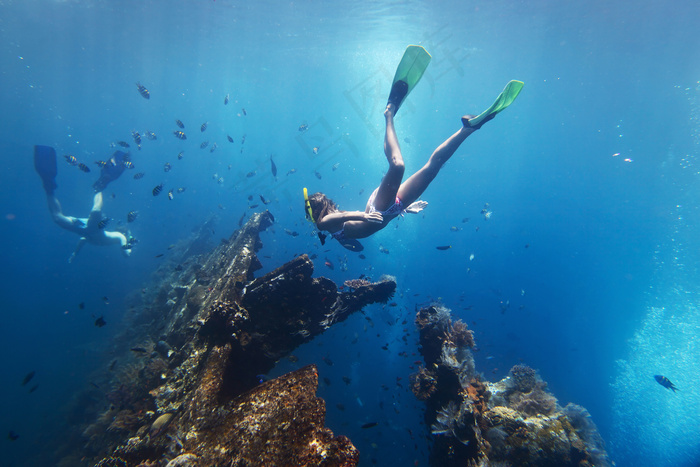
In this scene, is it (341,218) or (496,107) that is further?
(496,107)

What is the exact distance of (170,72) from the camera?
4703 centimetres

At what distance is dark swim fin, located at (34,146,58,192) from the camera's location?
576 inches

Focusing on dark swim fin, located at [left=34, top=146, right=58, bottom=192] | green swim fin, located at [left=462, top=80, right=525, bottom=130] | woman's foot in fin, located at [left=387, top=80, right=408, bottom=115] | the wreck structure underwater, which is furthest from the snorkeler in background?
green swim fin, located at [left=462, top=80, right=525, bottom=130]

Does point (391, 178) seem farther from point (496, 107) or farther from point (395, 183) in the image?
point (496, 107)

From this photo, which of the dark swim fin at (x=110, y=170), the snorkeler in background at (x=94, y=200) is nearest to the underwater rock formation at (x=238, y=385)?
the snorkeler in background at (x=94, y=200)

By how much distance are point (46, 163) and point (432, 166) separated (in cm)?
2159

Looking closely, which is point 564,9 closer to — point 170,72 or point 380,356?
point 380,356

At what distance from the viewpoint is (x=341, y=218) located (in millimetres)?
5145

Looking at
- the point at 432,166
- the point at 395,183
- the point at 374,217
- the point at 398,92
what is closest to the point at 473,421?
the point at 374,217

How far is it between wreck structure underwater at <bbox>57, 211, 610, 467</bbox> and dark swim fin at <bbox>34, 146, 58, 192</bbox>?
14.1 m

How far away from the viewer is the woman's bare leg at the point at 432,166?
550cm

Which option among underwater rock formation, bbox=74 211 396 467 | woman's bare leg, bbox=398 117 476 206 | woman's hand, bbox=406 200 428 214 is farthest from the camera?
woman's hand, bbox=406 200 428 214

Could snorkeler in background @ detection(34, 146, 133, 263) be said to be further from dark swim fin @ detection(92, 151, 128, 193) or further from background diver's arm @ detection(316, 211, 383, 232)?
background diver's arm @ detection(316, 211, 383, 232)

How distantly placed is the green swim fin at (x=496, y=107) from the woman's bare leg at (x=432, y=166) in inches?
6.4
